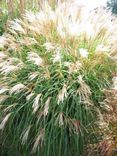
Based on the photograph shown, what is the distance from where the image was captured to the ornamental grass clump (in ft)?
14.9

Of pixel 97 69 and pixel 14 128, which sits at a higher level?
pixel 97 69

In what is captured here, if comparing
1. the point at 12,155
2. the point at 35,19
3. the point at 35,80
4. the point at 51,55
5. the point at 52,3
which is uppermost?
the point at 52,3

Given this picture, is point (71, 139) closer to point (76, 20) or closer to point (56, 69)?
point (56, 69)

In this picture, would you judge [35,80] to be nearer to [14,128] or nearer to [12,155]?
[14,128]

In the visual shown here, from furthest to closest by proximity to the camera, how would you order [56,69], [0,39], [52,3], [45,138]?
[52,3] → [0,39] → [56,69] → [45,138]

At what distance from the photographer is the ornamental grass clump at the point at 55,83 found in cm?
454

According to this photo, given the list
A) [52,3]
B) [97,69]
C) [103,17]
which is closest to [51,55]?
[97,69]

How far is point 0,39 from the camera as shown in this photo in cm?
518

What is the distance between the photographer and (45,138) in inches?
177

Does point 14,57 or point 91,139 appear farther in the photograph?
point 14,57

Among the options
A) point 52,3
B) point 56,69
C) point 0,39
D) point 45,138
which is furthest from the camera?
point 52,3

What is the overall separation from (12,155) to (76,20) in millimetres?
1820

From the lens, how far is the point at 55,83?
4707 mm

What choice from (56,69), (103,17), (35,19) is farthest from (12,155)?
(103,17)
